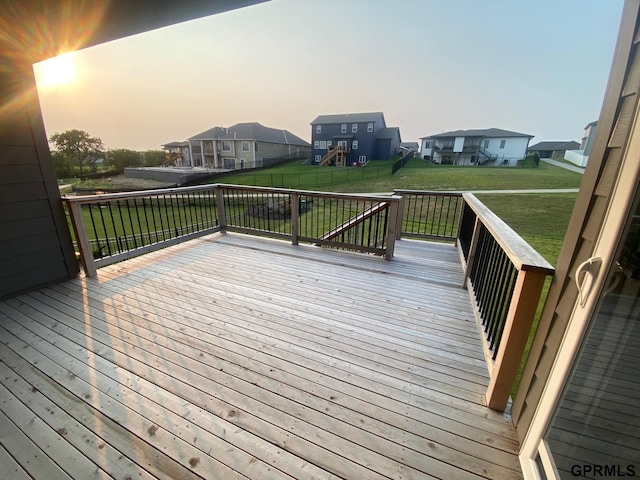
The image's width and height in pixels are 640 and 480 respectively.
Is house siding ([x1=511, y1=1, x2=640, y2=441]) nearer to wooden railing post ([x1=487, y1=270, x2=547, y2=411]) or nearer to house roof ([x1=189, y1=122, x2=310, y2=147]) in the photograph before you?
wooden railing post ([x1=487, y1=270, x2=547, y2=411])

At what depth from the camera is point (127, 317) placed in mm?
2490

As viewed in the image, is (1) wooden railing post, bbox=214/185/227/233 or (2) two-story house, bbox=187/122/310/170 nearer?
(1) wooden railing post, bbox=214/185/227/233

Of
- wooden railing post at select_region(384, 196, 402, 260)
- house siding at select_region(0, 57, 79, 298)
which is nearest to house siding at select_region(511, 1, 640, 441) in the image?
wooden railing post at select_region(384, 196, 402, 260)

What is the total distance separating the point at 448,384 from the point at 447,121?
44122 mm

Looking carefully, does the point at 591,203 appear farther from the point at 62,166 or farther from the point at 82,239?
the point at 62,166

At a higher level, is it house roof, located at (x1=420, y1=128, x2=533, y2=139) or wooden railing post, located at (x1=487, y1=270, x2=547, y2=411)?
house roof, located at (x1=420, y1=128, x2=533, y2=139)

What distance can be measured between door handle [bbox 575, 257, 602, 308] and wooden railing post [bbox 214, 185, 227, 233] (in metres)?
4.85

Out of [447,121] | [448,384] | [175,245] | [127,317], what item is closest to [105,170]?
[175,245]

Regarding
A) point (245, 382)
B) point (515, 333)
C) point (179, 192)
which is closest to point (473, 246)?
point (515, 333)

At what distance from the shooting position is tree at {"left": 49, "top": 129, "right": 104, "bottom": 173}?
30.2 m

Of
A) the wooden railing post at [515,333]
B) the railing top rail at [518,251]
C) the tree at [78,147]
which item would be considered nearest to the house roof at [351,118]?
the tree at [78,147]

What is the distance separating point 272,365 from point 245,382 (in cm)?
23

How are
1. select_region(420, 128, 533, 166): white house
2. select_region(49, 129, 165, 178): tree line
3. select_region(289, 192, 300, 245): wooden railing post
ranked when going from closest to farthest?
1. select_region(289, 192, 300, 245): wooden railing post
2. select_region(49, 129, 165, 178): tree line
3. select_region(420, 128, 533, 166): white house

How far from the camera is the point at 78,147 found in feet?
102
